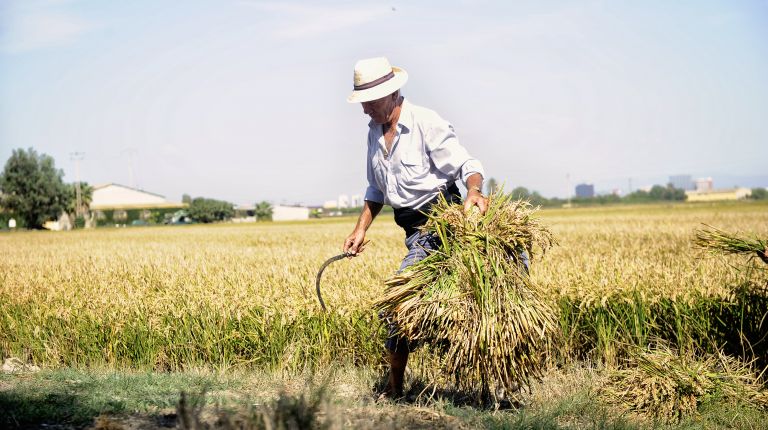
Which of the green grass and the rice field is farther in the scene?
the rice field

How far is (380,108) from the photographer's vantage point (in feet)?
17.8

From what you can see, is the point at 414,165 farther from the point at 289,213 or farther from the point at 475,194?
the point at 289,213

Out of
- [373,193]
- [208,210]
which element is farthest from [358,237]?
[208,210]

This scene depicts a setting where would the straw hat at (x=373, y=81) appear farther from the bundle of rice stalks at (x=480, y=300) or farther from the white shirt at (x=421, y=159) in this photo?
the bundle of rice stalks at (x=480, y=300)

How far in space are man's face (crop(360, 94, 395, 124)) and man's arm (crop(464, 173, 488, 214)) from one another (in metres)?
0.73

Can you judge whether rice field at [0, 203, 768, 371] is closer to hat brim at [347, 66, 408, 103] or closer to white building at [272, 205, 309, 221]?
hat brim at [347, 66, 408, 103]

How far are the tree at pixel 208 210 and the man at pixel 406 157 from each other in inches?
3315

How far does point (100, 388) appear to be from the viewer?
5.36 meters

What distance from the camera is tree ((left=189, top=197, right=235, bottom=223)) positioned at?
288 feet

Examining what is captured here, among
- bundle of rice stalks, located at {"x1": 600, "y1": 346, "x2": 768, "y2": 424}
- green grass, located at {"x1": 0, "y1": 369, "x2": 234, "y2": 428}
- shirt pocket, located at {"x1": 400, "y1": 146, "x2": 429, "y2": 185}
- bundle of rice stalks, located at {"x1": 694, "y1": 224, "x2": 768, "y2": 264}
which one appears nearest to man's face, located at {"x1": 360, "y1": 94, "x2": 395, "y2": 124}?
shirt pocket, located at {"x1": 400, "y1": 146, "x2": 429, "y2": 185}

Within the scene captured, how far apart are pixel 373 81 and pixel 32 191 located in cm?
7916

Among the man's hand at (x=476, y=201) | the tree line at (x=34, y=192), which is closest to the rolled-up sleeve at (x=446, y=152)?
the man's hand at (x=476, y=201)

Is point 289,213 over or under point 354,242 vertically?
over

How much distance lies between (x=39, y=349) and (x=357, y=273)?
3.74 m
